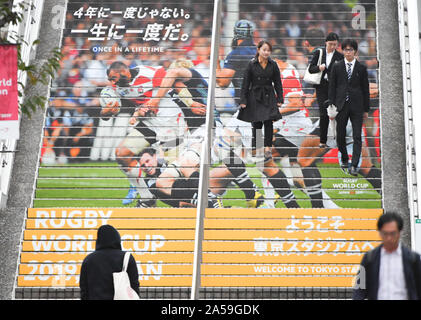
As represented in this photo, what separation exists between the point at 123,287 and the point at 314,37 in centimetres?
902

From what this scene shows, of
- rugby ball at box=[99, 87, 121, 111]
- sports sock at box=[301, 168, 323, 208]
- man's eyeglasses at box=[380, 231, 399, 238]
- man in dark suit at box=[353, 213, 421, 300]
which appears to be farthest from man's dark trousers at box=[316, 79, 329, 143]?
man's eyeglasses at box=[380, 231, 399, 238]

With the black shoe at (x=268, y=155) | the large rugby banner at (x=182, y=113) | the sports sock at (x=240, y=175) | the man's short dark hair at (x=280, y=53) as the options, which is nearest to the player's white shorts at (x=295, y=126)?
the large rugby banner at (x=182, y=113)

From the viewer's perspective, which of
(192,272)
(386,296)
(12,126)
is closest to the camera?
(386,296)

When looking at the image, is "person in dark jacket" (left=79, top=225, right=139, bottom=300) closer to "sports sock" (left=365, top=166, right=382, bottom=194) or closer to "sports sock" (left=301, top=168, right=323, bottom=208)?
"sports sock" (left=301, top=168, right=323, bottom=208)

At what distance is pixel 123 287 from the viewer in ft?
22.8

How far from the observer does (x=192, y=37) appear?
14953 millimetres

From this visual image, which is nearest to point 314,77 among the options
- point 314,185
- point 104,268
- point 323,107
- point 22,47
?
point 323,107

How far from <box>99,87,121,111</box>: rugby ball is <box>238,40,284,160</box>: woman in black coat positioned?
7.47ft

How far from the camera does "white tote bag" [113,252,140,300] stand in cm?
690

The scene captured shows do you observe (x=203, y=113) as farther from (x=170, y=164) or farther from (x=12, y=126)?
(x=12, y=126)

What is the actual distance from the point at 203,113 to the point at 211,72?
30.6 inches
